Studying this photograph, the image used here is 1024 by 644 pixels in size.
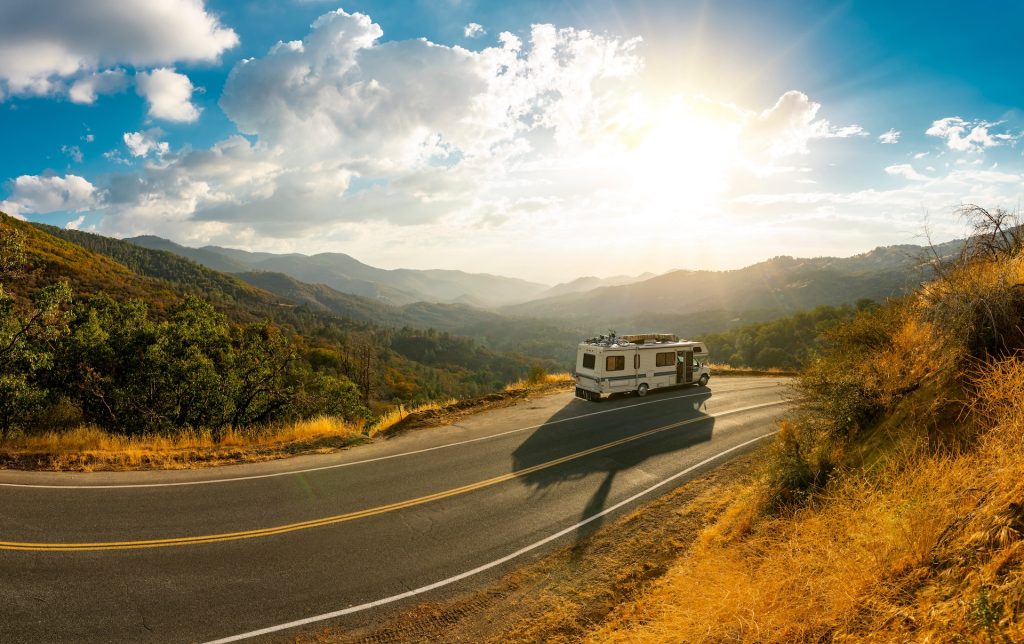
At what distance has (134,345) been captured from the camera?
19.1 meters

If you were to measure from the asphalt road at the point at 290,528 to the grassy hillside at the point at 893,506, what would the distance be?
307 cm

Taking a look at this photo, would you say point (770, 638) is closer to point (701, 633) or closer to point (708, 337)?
point (701, 633)

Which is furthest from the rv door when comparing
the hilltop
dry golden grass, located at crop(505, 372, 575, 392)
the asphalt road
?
the hilltop

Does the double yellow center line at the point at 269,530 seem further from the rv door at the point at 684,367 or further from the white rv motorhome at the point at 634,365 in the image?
the rv door at the point at 684,367

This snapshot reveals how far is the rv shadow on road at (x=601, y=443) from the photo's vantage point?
11.6 m

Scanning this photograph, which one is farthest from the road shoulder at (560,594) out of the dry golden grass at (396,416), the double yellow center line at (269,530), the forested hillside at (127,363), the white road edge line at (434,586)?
the forested hillside at (127,363)

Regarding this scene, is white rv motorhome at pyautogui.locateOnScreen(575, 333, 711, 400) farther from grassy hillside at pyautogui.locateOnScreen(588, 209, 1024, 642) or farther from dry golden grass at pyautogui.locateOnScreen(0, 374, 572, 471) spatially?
grassy hillside at pyautogui.locateOnScreen(588, 209, 1024, 642)

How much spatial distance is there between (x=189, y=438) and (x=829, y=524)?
15.9 meters

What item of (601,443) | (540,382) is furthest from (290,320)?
(601,443)

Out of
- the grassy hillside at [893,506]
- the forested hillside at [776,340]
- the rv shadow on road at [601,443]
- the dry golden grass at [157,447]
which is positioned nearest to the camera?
the grassy hillside at [893,506]

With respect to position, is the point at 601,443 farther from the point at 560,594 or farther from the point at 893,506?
the point at 893,506

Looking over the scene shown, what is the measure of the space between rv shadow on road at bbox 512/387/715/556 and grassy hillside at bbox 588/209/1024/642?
3.13 meters

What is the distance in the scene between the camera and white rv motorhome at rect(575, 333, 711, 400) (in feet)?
70.8

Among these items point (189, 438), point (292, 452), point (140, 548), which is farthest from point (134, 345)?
point (140, 548)
